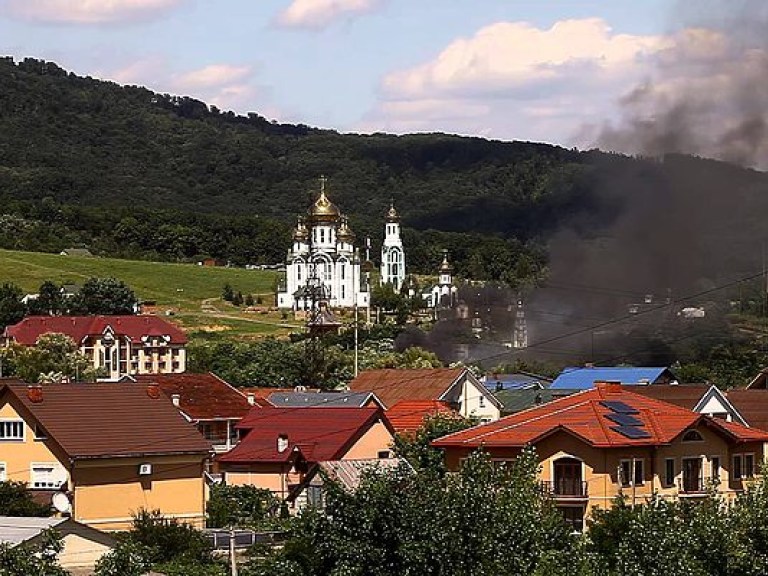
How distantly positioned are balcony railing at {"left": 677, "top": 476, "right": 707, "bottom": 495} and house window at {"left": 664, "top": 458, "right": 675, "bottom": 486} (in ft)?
0.77

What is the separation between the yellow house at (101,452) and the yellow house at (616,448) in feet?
22.8

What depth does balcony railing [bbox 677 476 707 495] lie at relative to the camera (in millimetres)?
48906

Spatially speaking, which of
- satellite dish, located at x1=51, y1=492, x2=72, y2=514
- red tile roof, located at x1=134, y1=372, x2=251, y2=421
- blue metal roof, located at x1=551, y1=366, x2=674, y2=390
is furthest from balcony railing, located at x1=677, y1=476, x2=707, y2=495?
blue metal roof, located at x1=551, y1=366, x2=674, y2=390

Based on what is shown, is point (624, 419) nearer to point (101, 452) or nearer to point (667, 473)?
point (667, 473)

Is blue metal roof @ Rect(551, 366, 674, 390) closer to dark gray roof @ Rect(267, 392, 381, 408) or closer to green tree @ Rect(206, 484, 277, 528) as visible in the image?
dark gray roof @ Rect(267, 392, 381, 408)

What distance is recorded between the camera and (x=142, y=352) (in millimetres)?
117562

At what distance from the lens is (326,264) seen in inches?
6590

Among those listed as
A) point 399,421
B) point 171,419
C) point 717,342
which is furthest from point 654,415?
point 717,342

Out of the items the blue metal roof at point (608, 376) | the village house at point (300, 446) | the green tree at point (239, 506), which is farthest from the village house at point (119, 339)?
the green tree at point (239, 506)

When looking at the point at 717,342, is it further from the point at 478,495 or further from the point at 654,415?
the point at 478,495

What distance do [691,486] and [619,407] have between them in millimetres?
2861

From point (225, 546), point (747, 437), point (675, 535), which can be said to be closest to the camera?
point (675, 535)

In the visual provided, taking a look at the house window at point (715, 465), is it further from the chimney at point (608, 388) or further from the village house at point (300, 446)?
the village house at point (300, 446)

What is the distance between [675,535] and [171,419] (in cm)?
2154
